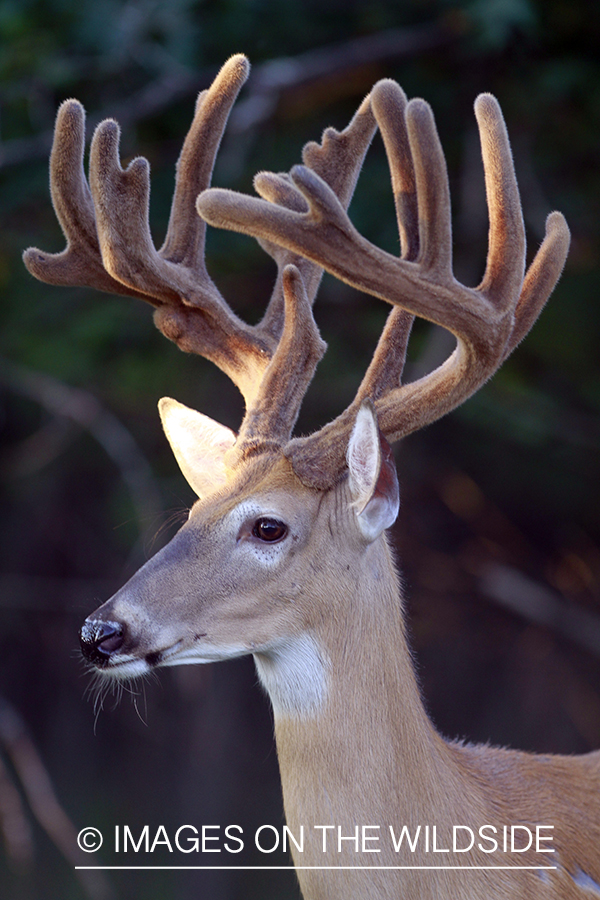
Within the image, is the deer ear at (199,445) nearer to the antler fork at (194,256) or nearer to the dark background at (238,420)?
the antler fork at (194,256)

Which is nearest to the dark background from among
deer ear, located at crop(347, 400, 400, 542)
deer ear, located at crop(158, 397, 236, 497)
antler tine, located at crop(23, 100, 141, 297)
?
deer ear, located at crop(158, 397, 236, 497)

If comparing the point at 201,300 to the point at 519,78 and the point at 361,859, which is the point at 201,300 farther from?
the point at 519,78

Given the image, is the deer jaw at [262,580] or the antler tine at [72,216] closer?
the deer jaw at [262,580]

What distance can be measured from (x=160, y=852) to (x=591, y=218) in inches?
252

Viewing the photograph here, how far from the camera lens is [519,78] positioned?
7.71 metres

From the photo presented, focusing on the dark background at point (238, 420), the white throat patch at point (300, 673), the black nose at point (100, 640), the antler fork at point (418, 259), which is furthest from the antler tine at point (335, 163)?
the dark background at point (238, 420)

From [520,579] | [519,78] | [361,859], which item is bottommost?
[361,859]

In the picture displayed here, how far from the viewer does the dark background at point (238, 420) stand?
280 inches

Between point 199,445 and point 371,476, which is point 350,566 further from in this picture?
point 199,445

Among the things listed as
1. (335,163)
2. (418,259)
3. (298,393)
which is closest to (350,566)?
(298,393)

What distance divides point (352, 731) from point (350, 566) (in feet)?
1.34

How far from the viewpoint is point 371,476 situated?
2.63 meters

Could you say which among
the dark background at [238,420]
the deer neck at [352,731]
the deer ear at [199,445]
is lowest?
the deer neck at [352,731]

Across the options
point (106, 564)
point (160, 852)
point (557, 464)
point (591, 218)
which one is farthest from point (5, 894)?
point (591, 218)
